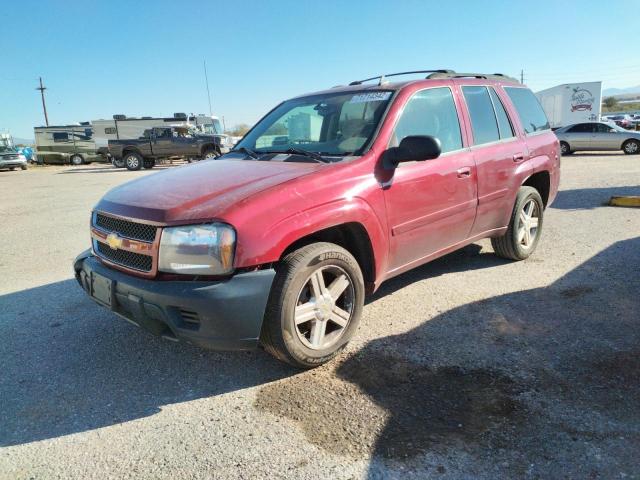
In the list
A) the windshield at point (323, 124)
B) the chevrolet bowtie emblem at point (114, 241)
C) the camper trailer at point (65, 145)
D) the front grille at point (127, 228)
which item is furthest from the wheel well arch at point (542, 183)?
the camper trailer at point (65, 145)

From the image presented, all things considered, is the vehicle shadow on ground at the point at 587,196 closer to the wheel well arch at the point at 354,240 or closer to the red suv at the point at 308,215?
the red suv at the point at 308,215

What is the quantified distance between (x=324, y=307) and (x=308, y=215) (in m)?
0.61

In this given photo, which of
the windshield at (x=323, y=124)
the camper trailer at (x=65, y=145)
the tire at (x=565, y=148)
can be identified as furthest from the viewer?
the camper trailer at (x=65, y=145)

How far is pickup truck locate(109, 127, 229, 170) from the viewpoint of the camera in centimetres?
2239

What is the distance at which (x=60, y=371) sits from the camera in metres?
3.28

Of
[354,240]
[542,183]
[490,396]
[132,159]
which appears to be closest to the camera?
[490,396]

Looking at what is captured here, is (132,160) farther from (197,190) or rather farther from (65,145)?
(197,190)

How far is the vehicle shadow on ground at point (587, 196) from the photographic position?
328 inches

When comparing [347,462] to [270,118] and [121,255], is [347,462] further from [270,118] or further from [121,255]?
[270,118]

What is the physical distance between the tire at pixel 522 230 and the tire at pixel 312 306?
2406mm

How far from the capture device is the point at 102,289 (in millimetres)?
3066

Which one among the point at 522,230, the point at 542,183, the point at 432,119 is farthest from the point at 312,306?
the point at 542,183

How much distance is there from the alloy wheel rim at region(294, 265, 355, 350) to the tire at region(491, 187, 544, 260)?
8.12 feet

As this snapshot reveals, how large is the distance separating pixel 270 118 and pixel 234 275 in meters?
2.29
